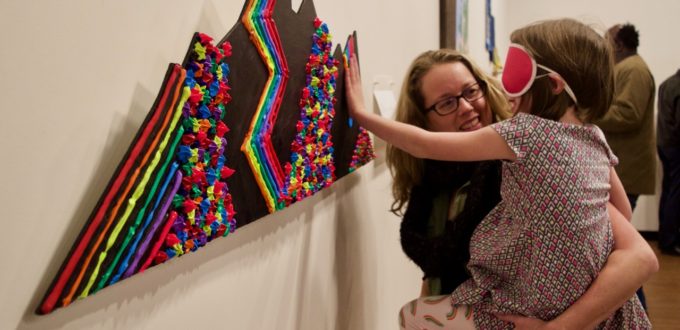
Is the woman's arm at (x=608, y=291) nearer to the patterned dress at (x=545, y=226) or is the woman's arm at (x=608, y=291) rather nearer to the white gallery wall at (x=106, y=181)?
the patterned dress at (x=545, y=226)

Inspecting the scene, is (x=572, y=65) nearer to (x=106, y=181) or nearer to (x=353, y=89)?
(x=353, y=89)

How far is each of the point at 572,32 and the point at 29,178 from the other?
90 cm

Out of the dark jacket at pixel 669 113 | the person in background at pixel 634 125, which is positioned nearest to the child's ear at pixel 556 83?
the person in background at pixel 634 125

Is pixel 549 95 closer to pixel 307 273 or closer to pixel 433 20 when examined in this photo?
pixel 307 273

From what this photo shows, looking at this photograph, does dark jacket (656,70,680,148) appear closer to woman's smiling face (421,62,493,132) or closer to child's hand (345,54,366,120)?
woman's smiling face (421,62,493,132)

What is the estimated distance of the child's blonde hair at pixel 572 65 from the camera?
0.98 m

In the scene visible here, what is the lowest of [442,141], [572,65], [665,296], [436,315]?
[665,296]

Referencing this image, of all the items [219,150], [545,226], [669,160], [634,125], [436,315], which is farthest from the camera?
[669,160]

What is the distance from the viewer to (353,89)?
1135 millimetres

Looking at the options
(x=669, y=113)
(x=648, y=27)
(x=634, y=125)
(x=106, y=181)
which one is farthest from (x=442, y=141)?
(x=648, y=27)

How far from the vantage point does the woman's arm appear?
92 cm

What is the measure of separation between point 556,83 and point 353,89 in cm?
40

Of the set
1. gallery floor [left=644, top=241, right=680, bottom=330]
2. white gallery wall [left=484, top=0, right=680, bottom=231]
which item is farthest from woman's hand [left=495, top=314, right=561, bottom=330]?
white gallery wall [left=484, top=0, right=680, bottom=231]

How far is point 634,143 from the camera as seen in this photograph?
325 centimetres
